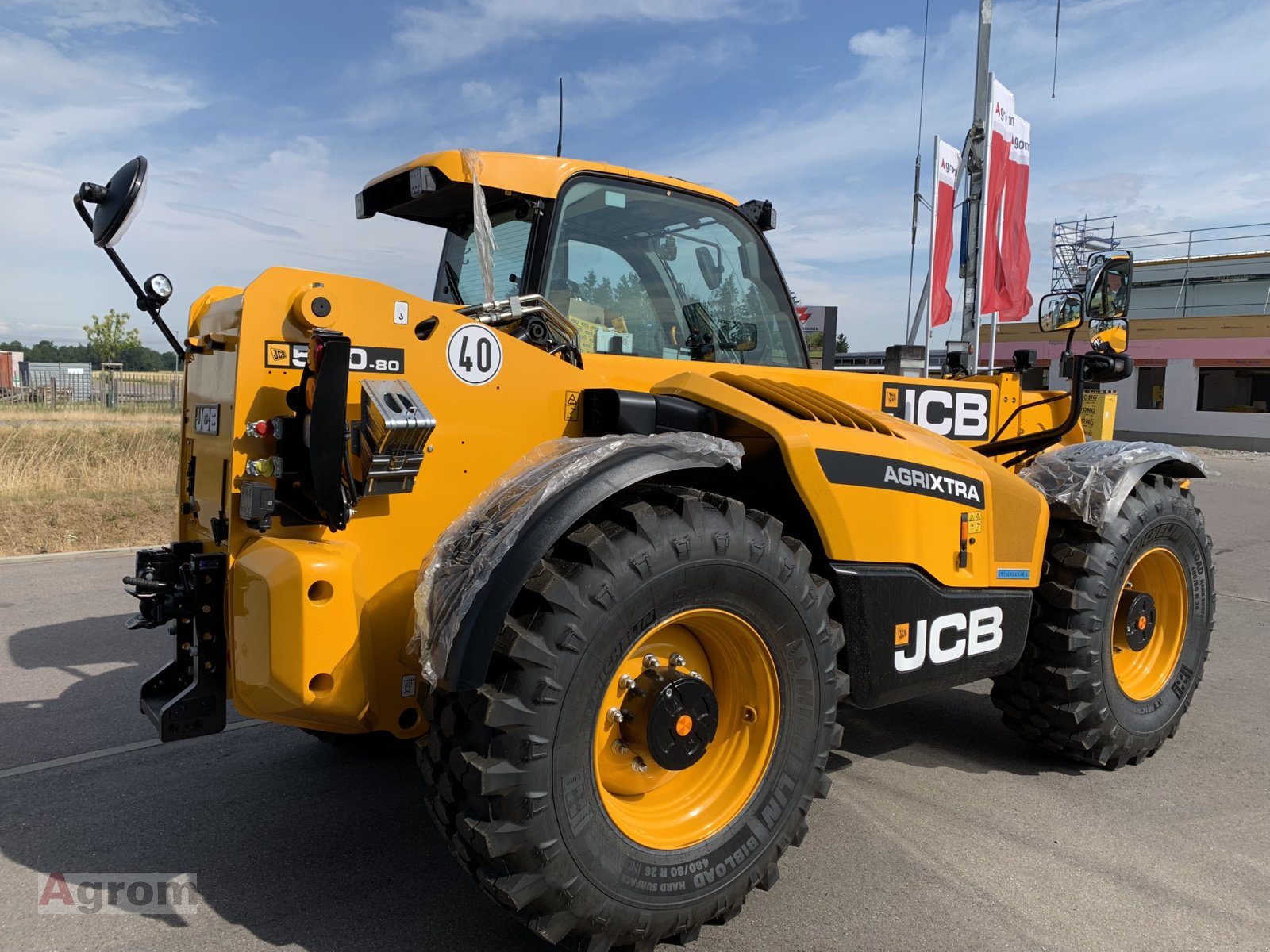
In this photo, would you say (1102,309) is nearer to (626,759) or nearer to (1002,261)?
(626,759)

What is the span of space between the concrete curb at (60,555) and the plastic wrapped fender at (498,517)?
7526mm

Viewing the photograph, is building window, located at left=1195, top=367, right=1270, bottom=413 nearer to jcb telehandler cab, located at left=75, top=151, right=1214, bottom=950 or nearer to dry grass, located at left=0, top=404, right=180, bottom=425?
dry grass, located at left=0, top=404, right=180, bottom=425

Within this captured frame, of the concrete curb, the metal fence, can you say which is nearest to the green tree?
the metal fence

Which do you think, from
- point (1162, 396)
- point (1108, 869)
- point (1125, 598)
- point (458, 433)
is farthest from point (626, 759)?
point (1162, 396)

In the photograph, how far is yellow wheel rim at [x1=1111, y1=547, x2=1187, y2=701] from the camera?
4.13m

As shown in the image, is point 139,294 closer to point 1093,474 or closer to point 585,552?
point 585,552

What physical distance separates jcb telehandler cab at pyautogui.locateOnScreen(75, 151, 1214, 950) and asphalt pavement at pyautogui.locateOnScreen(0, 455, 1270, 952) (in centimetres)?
34

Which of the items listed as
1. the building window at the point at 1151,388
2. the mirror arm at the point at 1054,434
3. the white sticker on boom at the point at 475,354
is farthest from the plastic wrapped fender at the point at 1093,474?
the building window at the point at 1151,388

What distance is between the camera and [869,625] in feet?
10.1

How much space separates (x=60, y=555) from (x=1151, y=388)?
31629 mm

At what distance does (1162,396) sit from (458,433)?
32535 millimetres

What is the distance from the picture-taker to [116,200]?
2.81m

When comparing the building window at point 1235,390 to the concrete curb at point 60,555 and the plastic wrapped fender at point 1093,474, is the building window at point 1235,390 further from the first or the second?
the concrete curb at point 60,555

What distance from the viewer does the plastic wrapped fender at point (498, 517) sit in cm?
235
